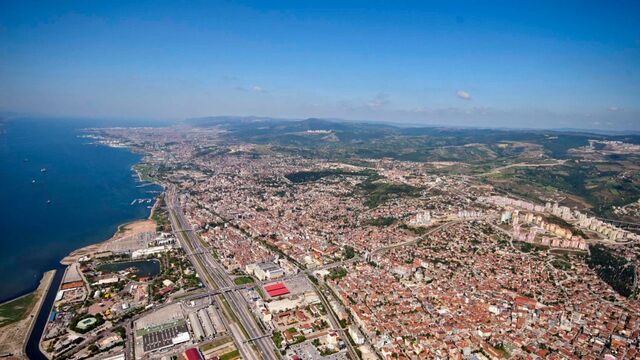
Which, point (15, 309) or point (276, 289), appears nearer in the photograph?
point (15, 309)

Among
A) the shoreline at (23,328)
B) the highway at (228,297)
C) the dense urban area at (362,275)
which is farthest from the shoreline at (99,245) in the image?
the shoreline at (23,328)

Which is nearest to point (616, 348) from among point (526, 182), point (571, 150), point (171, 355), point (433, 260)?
point (433, 260)

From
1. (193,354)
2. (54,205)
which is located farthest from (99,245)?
(193,354)

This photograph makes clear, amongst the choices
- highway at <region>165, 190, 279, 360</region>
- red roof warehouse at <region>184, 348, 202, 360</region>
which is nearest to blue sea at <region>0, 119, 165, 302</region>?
highway at <region>165, 190, 279, 360</region>

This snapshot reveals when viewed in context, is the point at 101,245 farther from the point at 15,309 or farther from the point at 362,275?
the point at 362,275

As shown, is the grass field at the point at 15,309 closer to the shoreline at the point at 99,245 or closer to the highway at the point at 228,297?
the shoreline at the point at 99,245

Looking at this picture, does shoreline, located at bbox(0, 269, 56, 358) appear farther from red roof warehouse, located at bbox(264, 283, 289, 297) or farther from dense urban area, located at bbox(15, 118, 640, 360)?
red roof warehouse, located at bbox(264, 283, 289, 297)
